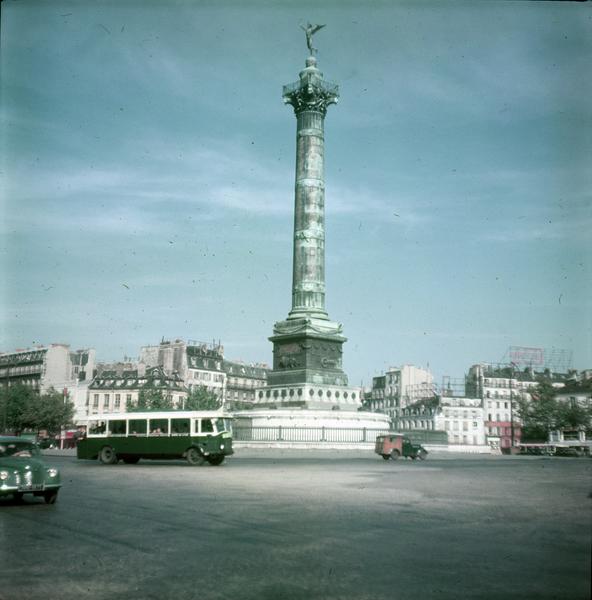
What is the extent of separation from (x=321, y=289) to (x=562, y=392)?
4298cm

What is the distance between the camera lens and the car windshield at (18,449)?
47.2ft

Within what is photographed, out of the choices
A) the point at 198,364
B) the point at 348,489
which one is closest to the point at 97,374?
the point at 198,364

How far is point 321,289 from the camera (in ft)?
157

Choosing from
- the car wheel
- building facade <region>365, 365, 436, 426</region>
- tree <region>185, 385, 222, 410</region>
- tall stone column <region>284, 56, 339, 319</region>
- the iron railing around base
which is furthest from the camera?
building facade <region>365, 365, 436, 426</region>

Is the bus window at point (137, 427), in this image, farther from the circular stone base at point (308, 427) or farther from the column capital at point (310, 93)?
the column capital at point (310, 93)

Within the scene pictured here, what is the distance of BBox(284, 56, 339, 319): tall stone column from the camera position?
1880 inches

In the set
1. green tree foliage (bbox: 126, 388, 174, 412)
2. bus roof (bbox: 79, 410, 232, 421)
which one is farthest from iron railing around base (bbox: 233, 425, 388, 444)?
green tree foliage (bbox: 126, 388, 174, 412)

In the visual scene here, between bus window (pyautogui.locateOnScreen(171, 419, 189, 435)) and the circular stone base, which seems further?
the circular stone base

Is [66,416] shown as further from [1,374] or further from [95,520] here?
[95,520]

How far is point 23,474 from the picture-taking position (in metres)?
13.7

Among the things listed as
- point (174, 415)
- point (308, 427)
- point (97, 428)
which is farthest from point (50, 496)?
point (308, 427)

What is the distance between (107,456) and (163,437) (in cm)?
294

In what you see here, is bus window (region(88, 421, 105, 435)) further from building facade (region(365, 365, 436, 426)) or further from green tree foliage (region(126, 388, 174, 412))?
building facade (region(365, 365, 436, 426))

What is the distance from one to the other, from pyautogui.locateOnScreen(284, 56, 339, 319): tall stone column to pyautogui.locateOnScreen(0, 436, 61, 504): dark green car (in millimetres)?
33151
